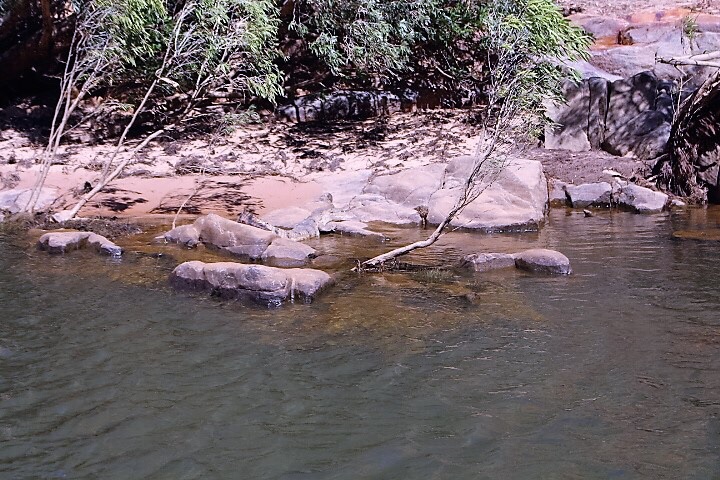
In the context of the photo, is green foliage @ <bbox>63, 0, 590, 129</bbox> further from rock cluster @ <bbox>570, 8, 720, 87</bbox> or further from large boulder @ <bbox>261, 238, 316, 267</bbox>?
large boulder @ <bbox>261, 238, 316, 267</bbox>

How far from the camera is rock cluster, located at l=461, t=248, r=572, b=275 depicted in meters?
8.00

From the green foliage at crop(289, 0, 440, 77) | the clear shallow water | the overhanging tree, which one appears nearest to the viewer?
the clear shallow water

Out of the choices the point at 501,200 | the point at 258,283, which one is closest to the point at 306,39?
the point at 501,200

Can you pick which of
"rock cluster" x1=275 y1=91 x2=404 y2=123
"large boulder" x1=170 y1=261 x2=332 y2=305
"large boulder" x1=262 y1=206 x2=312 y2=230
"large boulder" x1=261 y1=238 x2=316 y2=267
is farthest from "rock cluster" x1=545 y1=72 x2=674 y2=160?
"large boulder" x1=170 y1=261 x2=332 y2=305

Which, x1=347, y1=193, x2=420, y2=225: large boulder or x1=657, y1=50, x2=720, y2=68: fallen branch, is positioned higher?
x1=657, y1=50, x2=720, y2=68: fallen branch

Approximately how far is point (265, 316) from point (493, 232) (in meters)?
4.84

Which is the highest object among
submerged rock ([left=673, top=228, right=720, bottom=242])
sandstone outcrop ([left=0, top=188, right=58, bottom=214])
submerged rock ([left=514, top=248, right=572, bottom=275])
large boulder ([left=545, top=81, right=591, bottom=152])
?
large boulder ([left=545, top=81, right=591, bottom=152])

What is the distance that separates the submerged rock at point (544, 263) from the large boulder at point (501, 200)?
2191 millimetres

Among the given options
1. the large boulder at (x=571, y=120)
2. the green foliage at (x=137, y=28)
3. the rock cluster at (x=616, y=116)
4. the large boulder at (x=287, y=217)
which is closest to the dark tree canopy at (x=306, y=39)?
the green foliage at (x=137, y=28)

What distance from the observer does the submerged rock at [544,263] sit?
800 centimetres

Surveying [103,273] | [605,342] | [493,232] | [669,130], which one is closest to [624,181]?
[669,130]

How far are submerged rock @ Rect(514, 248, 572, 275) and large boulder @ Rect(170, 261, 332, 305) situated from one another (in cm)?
222

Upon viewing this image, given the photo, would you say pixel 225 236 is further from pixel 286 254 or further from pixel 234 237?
pixel 286 254

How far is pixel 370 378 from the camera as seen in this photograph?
518 cm
